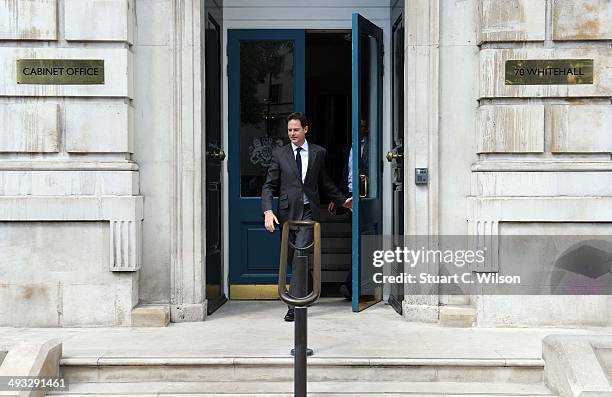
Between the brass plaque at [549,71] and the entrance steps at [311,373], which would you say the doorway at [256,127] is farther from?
the entrance steps at [311,373]

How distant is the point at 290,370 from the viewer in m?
5.91

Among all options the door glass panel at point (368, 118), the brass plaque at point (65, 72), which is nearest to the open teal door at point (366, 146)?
the door glass panel at point (368, 118)

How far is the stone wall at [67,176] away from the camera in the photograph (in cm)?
720

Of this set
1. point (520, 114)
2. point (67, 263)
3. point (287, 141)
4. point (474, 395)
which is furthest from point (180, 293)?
point (520, 114)

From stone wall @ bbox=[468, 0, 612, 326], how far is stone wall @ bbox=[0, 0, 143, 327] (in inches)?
136

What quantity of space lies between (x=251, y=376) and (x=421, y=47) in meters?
3.61

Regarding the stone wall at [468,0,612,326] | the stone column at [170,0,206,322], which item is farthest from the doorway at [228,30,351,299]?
the stone wall at [468,0,612,326]

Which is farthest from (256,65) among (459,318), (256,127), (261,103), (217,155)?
(459,318)

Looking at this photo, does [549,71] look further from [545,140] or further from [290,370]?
[290,370]

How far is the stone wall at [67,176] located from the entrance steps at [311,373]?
4.44 feet

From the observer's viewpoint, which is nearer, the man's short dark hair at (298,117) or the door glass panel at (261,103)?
the man's short dark hair at (298,117)

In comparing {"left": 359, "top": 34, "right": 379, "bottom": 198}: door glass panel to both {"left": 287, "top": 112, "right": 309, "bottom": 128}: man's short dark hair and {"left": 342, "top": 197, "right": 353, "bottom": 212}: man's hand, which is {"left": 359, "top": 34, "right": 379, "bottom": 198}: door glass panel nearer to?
{"left": 342, "top": 197, "right": 353, "bottom": 212}: man's hand

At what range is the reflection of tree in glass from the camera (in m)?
8.80

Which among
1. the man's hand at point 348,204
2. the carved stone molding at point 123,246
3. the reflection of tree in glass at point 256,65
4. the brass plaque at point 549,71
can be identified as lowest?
the carved stone molding at point 123,246
